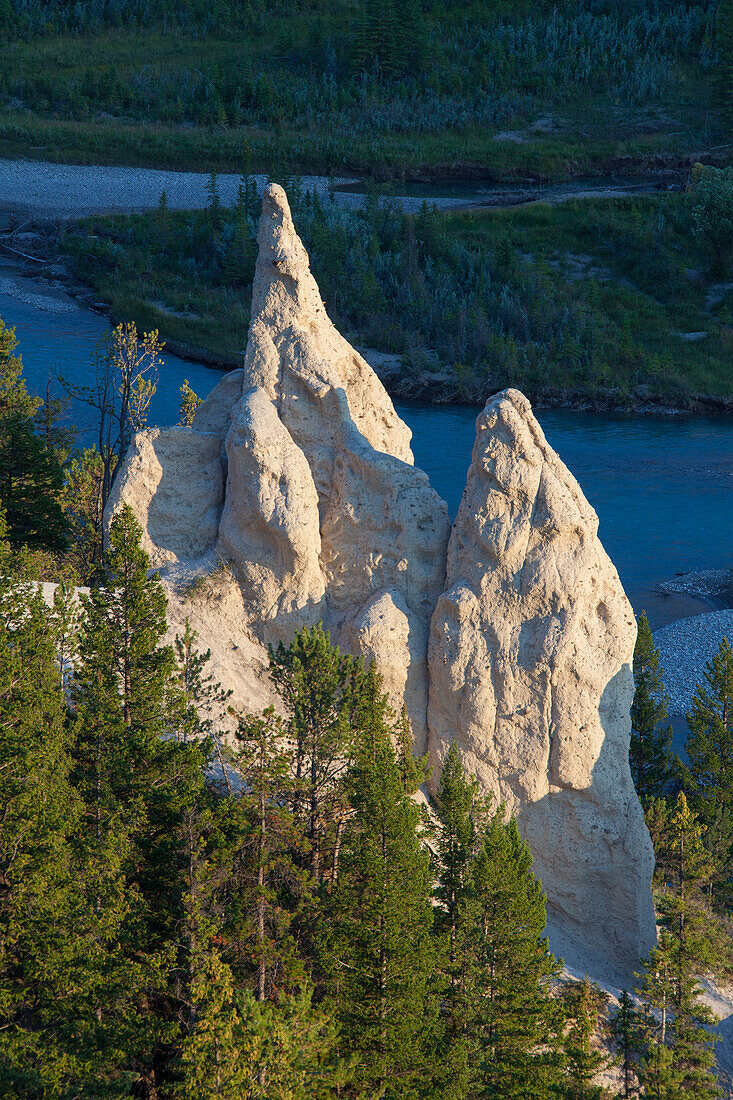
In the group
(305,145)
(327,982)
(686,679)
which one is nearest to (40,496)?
(327,982)

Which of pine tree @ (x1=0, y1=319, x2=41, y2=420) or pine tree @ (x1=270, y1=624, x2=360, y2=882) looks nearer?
pine tree @ (x1=270, y1=624, x2=360, y2=882)

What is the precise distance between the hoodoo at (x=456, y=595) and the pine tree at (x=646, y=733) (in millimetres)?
9167

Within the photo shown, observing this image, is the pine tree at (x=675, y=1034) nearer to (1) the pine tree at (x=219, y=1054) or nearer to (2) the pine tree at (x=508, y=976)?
(2) the pine tree at (x=508, y=976)

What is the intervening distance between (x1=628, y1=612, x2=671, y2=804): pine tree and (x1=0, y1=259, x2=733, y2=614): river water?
24324mm

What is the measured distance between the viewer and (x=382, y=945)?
781 inches

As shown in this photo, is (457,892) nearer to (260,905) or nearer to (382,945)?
(382,945)

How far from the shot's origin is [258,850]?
20.3 meters

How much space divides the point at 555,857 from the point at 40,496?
20.8m

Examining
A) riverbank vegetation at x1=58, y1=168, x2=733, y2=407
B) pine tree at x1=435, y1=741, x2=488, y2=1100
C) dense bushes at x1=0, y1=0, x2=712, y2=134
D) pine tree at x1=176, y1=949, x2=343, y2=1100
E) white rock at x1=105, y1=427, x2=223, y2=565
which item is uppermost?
dense bushes at x1=0, y1=0, x2=712, y2=134

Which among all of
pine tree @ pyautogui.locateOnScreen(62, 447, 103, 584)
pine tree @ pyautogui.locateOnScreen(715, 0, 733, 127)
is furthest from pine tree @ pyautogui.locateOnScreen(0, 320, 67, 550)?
pine tree @ pyautogui.locateOnScreen(715, 0, 733, 127)

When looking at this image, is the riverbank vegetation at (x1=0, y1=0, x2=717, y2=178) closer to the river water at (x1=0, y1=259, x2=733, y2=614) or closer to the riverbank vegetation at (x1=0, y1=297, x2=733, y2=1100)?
the river water at (x1=0, y1=259, x2=733, y2=614)

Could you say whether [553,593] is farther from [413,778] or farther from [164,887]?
[164,887]

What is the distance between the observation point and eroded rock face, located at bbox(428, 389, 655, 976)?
2438 cm

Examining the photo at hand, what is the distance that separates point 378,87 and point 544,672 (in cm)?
14550
